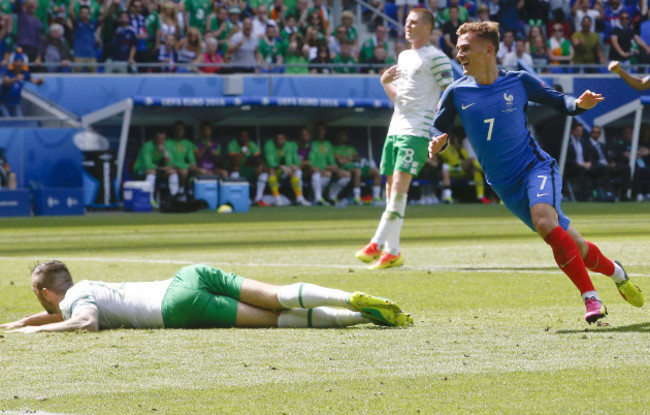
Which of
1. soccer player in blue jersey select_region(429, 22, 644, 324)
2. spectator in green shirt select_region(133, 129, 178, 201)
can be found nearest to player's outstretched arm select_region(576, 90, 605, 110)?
soccer player in blue jersey select_region(429, 22, 644, 324)

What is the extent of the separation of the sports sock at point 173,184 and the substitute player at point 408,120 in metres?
14.7

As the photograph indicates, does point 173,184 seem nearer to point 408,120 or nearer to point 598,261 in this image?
point 408,120

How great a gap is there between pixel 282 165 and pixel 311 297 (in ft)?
65.8

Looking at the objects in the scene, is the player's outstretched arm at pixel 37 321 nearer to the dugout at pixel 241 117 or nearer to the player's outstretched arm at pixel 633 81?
the player's outstretched arm at pixel 633 81

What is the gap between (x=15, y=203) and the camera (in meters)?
22.9

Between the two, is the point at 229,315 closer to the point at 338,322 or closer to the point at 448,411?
the point at 338,322

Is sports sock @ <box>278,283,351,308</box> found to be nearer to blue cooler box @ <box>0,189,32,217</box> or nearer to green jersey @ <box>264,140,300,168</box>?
blue cooler box @ <box>0,189,32,217</box>

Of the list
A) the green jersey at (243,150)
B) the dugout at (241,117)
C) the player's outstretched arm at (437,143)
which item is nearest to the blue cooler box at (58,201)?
the dugout at (241,117)

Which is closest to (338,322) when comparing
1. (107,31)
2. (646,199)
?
(107,31)

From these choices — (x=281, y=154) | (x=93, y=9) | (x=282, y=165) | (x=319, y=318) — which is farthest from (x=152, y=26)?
(x=319, y=318)

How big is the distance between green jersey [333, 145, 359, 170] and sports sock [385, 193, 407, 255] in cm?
1659

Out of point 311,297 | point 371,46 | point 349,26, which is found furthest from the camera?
point 349,26

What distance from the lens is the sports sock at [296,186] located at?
2644cm

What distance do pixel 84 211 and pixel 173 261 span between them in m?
12.5
